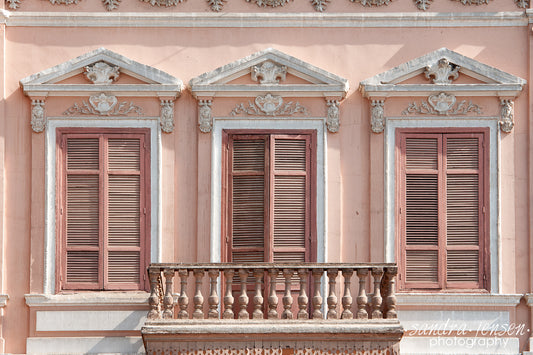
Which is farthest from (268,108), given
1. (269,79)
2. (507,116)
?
(507,116)

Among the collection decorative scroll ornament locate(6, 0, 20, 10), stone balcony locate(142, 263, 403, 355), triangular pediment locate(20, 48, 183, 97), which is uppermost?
decorative scroll ornament locate(6, 0, 20, 10)

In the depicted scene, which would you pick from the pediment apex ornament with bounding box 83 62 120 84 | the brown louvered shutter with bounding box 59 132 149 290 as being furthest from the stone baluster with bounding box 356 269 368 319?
the pediment apex ornament with bounding box 83 62 120 84

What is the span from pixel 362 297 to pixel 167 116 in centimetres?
353

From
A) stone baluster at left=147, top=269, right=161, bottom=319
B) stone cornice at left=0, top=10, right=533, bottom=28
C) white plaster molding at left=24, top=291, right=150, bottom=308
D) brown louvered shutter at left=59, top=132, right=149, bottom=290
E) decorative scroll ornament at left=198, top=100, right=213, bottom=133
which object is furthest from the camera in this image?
stone cornice at left=0, top=10, right=533, bottom=28

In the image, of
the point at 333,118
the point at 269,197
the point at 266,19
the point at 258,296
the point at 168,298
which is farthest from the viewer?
the point at 266,19

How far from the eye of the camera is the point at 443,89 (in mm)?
15023

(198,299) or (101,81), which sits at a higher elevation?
(101,81)

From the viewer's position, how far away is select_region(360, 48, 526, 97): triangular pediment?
15.0 metres

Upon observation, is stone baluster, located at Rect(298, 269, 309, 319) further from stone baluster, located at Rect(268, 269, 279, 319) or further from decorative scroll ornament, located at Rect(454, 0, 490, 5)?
decorative scroll ornament, located at Rect(454, 0, 490, 5)

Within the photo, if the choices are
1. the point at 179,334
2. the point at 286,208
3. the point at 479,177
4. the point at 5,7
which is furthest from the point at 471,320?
the point at 5,7

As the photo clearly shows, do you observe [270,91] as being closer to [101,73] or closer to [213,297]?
[101,73]

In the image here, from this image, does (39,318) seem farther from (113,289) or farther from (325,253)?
(325,253)

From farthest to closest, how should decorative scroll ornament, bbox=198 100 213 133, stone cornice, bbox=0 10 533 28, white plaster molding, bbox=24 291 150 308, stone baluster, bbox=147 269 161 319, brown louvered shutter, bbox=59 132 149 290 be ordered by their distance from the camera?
1. stone cornice, bbox=0 10 533 28
2. decorative scroll ornament, bbox=198 100 213 133
3. brown louvered shutter, bbox=59 132 149 290
4. white plaster molding, bbox=24 291 150 308
5. stone baluster, bbox=147 269 161 319

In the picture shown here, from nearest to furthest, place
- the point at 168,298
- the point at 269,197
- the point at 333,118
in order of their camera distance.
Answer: the point at 168,298 → the point at 269,197 → the point at 333,118
